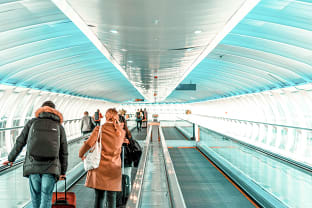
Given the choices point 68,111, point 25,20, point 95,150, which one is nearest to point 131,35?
point 25,20

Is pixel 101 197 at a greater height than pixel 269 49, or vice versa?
pixel 269 49

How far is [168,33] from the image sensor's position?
779 centimetres

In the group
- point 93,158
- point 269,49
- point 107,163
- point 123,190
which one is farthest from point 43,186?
point 269,49

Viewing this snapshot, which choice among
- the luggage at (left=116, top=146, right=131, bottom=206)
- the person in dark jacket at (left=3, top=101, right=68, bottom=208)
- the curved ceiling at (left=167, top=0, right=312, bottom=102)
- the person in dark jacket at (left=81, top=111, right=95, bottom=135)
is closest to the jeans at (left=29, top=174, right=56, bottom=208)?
the person in dark jacket at (left=3, top=101, right=68, bottom=208)

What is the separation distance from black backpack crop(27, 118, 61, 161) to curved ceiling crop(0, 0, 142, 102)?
14.5ft

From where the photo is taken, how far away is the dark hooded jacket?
3797mm

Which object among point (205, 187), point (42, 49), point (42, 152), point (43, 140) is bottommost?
point (205, 187)

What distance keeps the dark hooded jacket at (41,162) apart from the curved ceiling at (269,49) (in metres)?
6.16

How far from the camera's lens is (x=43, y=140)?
3807 millimetres

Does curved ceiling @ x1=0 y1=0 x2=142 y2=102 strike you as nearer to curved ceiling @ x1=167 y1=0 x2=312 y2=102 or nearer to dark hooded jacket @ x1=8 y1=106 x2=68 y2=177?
dark hooded jacket @ x1=8 y1=106 x2=68 y2=177

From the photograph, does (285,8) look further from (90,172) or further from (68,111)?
(68,111)

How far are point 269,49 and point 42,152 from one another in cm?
1080

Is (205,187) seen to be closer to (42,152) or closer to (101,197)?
(101,197)

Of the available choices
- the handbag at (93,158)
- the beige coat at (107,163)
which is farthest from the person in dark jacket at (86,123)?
the handbag at (93,158)
